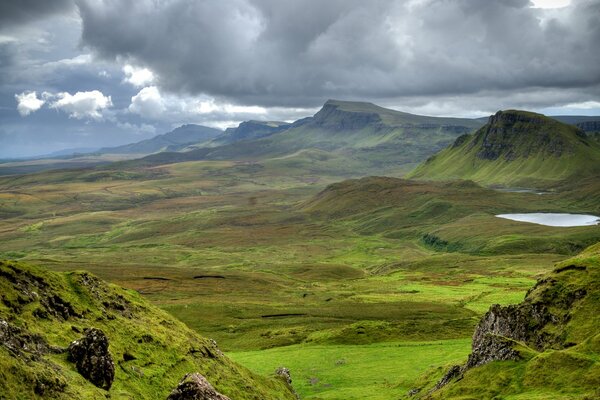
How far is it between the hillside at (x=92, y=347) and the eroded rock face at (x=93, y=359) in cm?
7

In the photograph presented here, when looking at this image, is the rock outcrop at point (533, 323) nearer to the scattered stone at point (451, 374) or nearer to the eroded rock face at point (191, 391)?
the scattered stone at point (451, 374)

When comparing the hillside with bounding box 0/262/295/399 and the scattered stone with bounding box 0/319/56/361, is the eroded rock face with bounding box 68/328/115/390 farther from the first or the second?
the scattered stone with bounding box 0/319/56/361

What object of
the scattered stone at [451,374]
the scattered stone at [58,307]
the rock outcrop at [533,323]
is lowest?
the scattered stone at [451,374]

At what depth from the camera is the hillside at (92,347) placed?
35.5 metres

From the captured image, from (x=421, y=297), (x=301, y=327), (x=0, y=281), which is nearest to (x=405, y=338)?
(x=301, y=327)

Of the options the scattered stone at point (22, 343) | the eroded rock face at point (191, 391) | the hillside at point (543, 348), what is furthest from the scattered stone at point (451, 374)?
the scattered stone at point (22, 343)

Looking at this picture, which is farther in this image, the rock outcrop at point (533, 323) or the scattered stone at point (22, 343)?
the rock outcrop at point (533, 323)

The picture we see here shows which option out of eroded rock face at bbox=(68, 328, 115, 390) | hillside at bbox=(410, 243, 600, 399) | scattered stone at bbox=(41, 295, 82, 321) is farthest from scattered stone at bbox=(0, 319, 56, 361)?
hillside at bbox=(410, 243, 600, 399)

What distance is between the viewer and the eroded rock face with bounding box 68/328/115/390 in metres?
40.2

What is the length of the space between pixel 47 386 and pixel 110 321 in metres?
19.8

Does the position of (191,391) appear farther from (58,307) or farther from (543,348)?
(543,348)

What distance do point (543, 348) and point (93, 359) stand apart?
135 ft

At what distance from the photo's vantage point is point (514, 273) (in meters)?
198

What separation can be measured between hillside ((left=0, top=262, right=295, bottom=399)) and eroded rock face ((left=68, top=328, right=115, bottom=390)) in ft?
0.24
